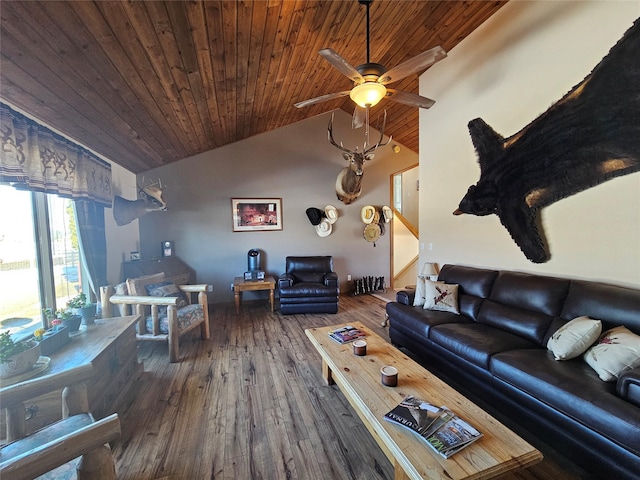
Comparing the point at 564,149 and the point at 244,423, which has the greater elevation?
the point at 564,149

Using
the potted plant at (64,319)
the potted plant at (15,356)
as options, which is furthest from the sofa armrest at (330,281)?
the potted plant at (15,356)

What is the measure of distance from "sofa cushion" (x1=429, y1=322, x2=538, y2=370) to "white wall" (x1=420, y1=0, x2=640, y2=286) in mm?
868

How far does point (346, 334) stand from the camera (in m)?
2.44

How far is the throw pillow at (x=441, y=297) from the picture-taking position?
9.61ft

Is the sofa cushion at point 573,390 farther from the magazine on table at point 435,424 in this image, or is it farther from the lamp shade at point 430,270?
the lamp shade at point 430,270

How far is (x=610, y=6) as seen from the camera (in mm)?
2059

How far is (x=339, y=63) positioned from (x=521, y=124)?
2.06 m

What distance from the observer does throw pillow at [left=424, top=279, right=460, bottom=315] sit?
2.93 m

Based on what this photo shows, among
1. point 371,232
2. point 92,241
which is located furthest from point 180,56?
point 371,232

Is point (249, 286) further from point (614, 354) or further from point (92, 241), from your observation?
point (614, 354)

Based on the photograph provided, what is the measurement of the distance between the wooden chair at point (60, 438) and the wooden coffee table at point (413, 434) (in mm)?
1218

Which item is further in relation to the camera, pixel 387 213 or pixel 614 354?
pixel 387 213

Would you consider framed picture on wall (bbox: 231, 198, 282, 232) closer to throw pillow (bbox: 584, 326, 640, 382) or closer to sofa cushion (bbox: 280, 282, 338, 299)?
sofa cushion (bbox: 280, 282, 338, 299)

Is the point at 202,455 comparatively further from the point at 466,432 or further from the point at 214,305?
the point at 214,305
